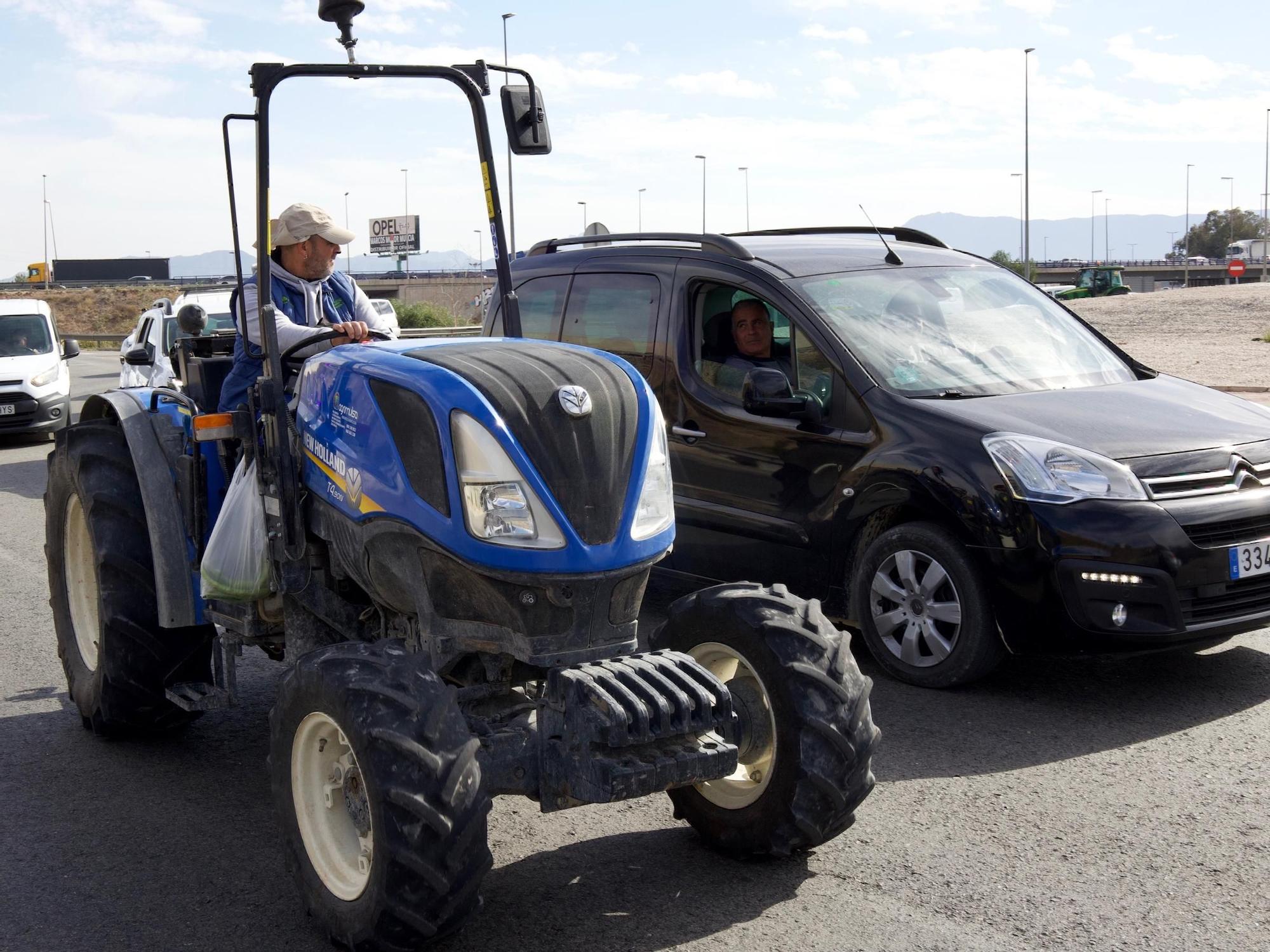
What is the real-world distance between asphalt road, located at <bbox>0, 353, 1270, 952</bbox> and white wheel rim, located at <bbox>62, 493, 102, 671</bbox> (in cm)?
33

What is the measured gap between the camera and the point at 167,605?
5.18 metres

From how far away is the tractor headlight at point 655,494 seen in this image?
12.7 ft

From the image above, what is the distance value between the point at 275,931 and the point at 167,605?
5.22 ft

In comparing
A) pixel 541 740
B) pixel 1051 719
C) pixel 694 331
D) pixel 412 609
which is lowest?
pixel 1051 719

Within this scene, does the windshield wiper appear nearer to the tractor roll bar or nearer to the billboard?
the tractor roll bar

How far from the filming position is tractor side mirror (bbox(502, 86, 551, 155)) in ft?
15.2

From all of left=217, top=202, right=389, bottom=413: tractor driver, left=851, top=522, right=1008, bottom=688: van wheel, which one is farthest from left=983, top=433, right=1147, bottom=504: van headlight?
left=217, top=202, right=389, bottom=413: tractor driver

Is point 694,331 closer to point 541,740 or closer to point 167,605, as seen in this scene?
point 167,605

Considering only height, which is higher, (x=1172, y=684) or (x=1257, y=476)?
(x=1257, y=476)

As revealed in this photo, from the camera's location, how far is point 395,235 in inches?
4424

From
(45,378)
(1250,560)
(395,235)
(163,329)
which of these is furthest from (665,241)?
(395,235)

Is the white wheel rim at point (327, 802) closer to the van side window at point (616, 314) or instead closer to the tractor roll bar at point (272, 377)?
the tractor roll bar at point (272, 377)

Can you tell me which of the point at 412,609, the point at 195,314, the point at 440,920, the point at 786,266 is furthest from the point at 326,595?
the point at 195,314

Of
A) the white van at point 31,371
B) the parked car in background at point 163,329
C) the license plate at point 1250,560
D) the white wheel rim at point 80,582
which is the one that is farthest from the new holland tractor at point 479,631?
the white van at point 31,371
